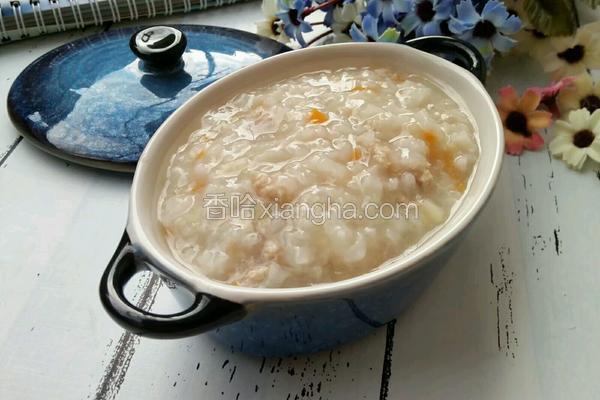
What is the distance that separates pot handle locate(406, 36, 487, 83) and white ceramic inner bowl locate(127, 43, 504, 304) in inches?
1.8

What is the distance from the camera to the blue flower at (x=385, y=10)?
1146 mm

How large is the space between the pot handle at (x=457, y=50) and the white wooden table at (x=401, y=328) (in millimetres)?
194

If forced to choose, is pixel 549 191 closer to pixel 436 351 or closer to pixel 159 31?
pixel 436 351

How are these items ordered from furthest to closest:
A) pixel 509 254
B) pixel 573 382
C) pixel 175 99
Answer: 1. pixel 175 99
2. pixel 509 254
3. pixel 573 382

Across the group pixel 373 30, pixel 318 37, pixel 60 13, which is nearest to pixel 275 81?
pixel 373 30

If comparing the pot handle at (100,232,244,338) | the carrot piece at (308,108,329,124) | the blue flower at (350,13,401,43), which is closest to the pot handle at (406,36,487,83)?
the blue flower at (350,13,401,43)

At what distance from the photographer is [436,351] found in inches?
32.6

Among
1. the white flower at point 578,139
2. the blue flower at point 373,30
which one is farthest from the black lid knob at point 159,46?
the white flower at point 578,139

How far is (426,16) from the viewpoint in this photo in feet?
3.77

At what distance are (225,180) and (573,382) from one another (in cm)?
50

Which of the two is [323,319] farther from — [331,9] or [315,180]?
[331,9]

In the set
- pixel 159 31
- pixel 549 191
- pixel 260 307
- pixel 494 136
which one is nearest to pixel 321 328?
pixel 260 307

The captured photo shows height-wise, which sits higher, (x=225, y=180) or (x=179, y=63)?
(x=225, y=180)

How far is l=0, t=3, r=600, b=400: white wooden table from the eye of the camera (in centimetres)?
81
